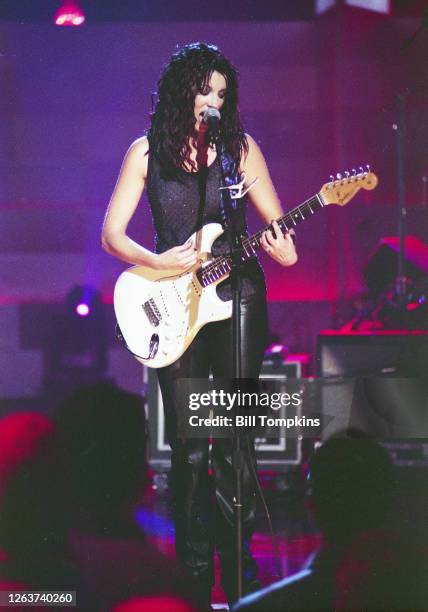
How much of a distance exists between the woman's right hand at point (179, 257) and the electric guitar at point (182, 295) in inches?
1.0

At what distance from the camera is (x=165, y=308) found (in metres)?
2.91

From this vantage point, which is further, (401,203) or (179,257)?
(401,203)

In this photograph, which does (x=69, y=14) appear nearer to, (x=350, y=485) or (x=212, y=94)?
(x=212, y=94)

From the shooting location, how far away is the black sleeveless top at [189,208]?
283 centimetres

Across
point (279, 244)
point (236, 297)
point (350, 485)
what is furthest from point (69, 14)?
point (350, 485)

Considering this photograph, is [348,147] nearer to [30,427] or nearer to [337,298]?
[337,298]

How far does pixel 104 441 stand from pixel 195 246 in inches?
87.0

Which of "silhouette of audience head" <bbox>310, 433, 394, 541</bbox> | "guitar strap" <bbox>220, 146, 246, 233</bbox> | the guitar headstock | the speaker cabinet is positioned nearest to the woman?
"guitar strap" <bbox>220, 146, 246, 233</bbox>

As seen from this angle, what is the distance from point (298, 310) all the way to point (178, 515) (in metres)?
2.33

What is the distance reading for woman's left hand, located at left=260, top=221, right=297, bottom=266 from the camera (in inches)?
109

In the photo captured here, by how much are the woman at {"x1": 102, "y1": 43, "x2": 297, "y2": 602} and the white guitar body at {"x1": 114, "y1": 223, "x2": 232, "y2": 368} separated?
30 mm

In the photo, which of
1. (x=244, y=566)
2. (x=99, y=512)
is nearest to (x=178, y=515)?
(x=244, y=566)

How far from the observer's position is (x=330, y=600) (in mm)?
1850

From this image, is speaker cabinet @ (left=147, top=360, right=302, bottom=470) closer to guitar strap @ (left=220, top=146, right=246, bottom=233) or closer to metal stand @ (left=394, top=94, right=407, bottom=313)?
metal stand @ (left=394, top=94, right=407, bottom=313)
